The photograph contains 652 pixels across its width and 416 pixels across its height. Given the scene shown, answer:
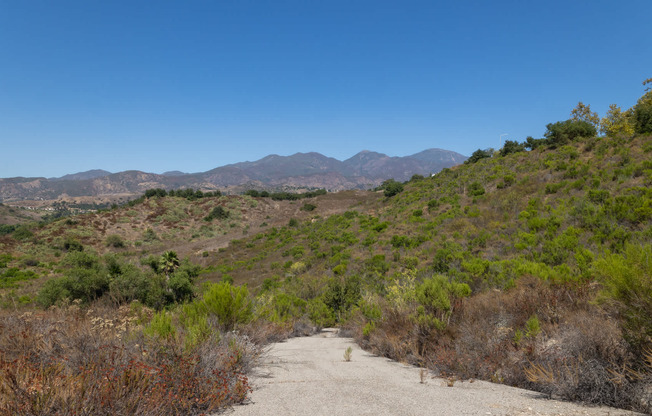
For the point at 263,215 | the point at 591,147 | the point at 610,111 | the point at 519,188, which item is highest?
the point at 610,111

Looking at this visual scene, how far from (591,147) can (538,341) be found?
23371 millimetres

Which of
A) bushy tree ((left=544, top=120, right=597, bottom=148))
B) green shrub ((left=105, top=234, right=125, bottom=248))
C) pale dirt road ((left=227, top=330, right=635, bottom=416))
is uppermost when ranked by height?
bushy tree ((left=544, top=120, right=597, bottom=148))

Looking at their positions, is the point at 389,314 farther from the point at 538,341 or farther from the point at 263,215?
the point at 263,215

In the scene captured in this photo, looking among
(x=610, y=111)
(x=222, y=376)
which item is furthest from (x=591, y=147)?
(x=610, y=111)

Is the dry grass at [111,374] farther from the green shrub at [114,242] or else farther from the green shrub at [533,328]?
the green shrub at [114,242]

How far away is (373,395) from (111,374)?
3.18 meters

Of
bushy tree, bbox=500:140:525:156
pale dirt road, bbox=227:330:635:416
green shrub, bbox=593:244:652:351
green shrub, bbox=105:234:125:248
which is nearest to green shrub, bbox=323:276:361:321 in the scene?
pale dirt road, bbox=227:330:635:416

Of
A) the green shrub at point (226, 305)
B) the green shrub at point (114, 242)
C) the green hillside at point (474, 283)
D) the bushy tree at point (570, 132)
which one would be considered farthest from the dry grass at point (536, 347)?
the green shrub at point (114, 242)

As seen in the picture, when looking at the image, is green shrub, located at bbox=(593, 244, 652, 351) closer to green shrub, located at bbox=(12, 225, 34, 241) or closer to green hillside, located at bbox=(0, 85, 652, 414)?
green hillside, located at bbox=(0, 85, 652, 414)

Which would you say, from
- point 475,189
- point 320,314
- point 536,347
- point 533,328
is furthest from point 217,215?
point 536,347

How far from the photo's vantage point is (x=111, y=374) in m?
3.24

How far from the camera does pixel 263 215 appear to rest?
61562mm

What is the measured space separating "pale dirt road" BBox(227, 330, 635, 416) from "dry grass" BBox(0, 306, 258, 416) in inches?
17.8

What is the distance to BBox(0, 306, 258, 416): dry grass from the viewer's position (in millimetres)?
2658
